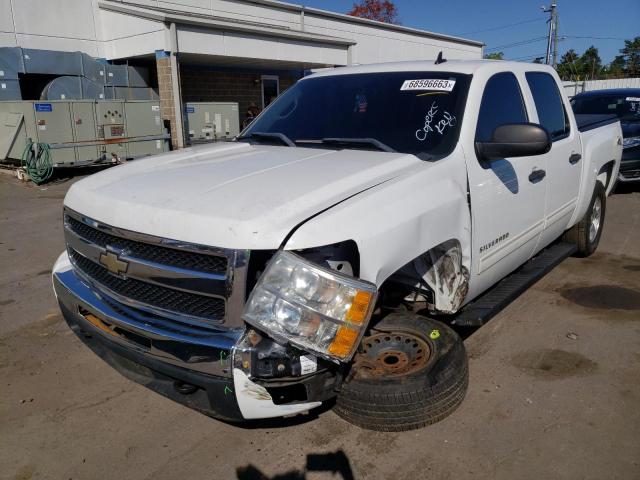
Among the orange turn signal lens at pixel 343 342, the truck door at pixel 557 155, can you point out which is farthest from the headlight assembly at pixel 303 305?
the truck door at pixel 557 155

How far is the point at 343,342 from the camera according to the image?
222cm

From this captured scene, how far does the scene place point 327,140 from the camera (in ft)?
11.6

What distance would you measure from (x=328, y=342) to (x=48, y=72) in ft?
49.1

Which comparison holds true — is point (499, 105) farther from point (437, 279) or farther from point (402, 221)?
point (402, 221)

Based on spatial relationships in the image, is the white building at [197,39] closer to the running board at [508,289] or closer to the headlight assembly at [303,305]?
the running board at [508,289]

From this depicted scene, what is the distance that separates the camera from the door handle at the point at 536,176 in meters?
3.87

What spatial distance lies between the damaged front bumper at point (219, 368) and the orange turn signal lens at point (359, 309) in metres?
0.24

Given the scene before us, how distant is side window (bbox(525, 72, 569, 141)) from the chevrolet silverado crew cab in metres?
0.18

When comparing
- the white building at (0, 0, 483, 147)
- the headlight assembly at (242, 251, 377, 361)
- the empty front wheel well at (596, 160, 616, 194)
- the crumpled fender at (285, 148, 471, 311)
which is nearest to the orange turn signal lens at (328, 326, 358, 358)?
the headlight assembly at (242, 251, 377, 361)

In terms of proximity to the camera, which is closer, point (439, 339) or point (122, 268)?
point (122, 268)

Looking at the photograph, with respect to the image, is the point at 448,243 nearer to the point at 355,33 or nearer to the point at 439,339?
the point at 439,339

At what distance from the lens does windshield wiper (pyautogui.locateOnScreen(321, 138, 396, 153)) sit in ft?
10.7

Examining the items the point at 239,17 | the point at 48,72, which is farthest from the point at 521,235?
the point at 239,17

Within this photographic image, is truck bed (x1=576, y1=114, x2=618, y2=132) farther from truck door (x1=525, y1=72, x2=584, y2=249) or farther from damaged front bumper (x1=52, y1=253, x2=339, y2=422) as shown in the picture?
damaged front bumper (x1=52, y1=253, x2=339, y2=422)
